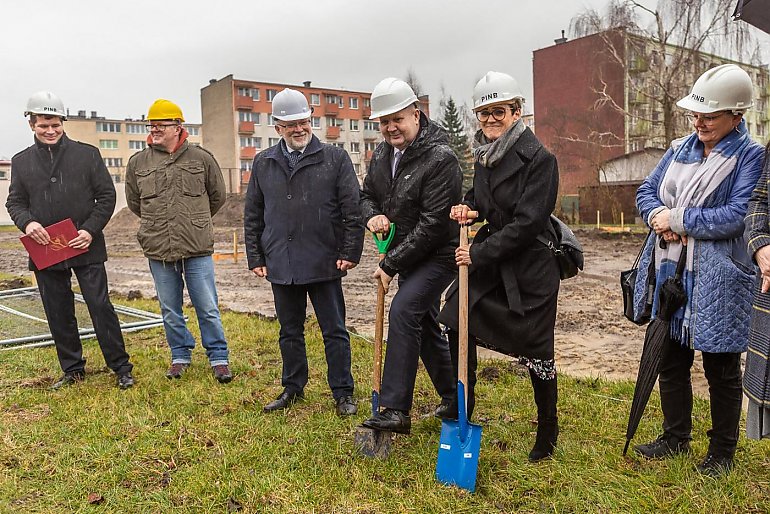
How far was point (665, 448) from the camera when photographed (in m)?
3.83

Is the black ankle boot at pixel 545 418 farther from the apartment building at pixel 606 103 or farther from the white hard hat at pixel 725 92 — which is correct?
the apartment building at pixel 606 103

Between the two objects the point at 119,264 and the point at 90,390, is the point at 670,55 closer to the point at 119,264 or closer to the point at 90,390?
the point at 119,264

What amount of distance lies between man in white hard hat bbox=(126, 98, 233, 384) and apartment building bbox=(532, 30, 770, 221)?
39.3ft

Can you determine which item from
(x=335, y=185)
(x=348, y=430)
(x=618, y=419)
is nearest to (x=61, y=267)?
(x=335, y=185)

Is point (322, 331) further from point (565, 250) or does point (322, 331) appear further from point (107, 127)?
point (107, 127)

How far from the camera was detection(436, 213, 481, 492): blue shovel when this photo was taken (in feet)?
11.7

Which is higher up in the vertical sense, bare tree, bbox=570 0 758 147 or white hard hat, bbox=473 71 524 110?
bare tree, bbox=570 0 758 147

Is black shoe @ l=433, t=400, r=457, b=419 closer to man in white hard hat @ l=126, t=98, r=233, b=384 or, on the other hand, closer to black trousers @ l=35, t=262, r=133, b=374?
man in white hard hat @ l=126, t=98, r=233, b=384

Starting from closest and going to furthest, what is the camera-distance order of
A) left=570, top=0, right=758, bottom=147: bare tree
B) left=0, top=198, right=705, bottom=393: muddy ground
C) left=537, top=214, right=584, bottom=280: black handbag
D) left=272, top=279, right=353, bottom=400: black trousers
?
left=537, top=214, right=584, bottom=280: black handbag
left=272, top=279, right=353, bottom=400: black trousers
left=0, top=198, right=705, bottom=393: muddy ground
left=570, top=0, right=758, bottom=147: bare tree

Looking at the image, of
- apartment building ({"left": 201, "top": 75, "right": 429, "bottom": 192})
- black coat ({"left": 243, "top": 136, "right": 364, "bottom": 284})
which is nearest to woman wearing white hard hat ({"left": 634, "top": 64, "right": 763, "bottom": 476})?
black coat ({"left": 243, "top": 136, "right": 364, "bottom": 284})

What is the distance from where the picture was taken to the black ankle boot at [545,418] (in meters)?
3.81

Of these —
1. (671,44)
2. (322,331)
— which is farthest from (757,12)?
(671,44)

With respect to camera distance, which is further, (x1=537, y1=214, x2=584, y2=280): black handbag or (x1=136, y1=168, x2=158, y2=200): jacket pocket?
(x1=136, y1=168, x2=158, y2=200): jacket pocket

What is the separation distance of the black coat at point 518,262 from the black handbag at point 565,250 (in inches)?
1.5
